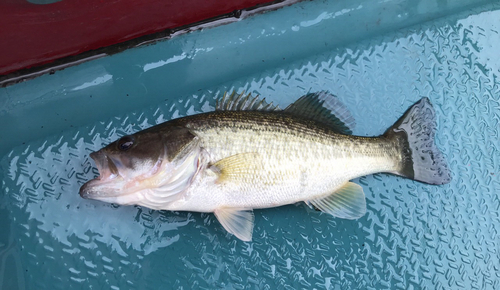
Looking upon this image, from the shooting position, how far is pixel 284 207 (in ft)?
5.89

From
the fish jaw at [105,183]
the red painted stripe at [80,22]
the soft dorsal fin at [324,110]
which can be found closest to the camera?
the fish jaw at [105,183]

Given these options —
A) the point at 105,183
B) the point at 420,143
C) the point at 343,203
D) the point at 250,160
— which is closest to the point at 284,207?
the point at 343,203

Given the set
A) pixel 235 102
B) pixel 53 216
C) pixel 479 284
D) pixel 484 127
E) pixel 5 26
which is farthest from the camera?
pixel 484 127

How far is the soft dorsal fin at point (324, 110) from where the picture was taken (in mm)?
1665

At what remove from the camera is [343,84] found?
1939 mm

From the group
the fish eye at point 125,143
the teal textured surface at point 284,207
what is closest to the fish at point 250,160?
the fish eye at point 125,143

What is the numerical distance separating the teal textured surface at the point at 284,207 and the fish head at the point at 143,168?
0.34 metres

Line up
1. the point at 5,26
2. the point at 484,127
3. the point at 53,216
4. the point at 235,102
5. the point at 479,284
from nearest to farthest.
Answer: the point at 5,26
the point at 235,102
the point at 53,216
the point at 479,284
the point at 484,127

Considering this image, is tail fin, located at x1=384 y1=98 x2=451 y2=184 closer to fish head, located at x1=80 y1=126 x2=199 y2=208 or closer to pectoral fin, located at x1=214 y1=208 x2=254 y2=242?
pectoral fin, located at x1=214 y1=208 x2=254 y2=242

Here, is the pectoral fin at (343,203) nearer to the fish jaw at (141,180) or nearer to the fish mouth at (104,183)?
the fish jaw at (141,180)

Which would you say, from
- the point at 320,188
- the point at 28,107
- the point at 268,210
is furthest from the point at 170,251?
the point at 28,107

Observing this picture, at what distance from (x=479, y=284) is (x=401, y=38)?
134 cm

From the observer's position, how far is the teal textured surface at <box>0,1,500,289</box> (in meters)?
1.72

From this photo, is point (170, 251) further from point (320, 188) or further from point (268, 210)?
point (320, 188)
